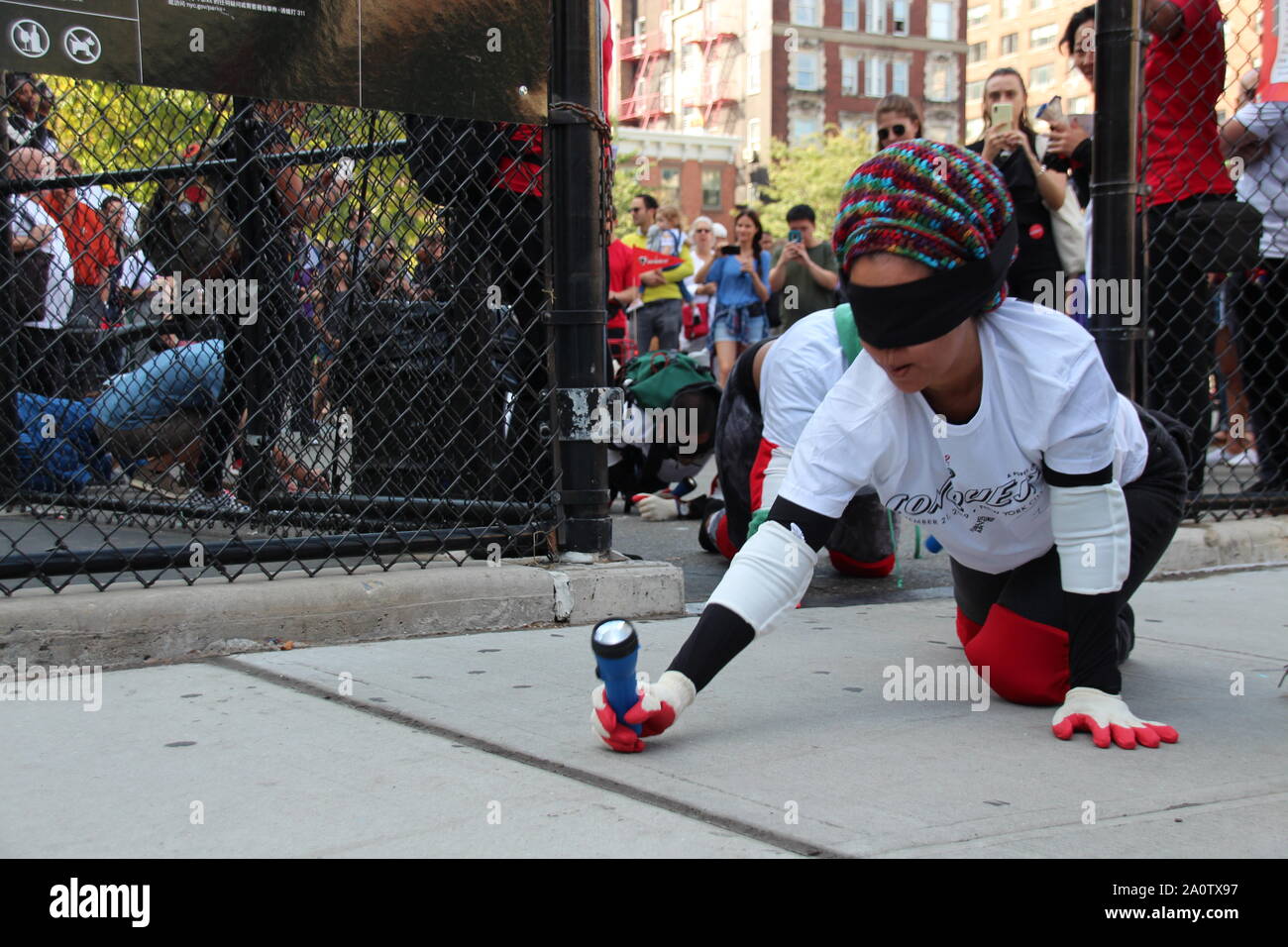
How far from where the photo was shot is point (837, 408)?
284 cm

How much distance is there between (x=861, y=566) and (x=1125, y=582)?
2.15 metres

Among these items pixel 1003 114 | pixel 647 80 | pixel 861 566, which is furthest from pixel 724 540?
pixel 647 80

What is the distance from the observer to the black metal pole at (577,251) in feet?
13.8

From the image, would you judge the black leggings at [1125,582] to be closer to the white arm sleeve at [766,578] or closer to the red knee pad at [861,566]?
the white arm sleeve at [766,578]

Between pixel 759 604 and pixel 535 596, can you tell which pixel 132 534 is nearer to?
pixel 535 596

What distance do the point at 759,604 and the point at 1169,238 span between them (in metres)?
3.60

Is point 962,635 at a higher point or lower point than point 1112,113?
lower

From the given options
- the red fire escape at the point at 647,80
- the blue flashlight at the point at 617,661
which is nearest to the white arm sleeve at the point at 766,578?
the blue flashlight at the point at 617,661

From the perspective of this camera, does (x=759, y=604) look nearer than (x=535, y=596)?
Yes

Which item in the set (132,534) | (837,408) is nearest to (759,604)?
(837,408)

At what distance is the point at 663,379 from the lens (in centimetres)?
706

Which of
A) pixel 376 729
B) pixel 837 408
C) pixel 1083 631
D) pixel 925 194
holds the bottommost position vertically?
pixel 376 729
